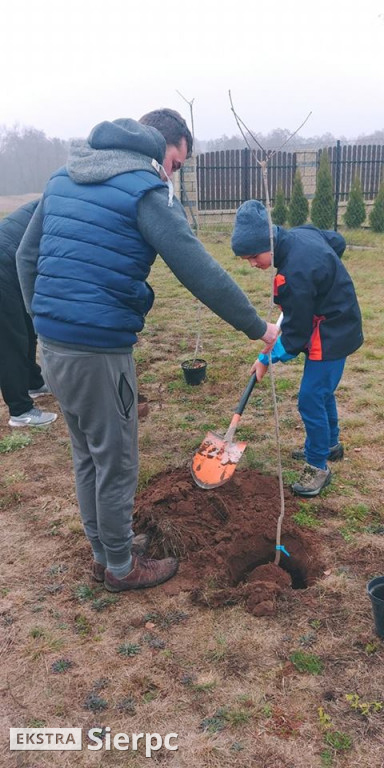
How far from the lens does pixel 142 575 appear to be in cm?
270

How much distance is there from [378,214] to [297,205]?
2.00 meters

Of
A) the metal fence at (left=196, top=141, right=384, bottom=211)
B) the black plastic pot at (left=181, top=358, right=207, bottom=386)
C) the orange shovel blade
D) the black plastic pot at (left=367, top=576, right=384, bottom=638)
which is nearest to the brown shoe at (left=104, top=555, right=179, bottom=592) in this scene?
the orange shovel blade

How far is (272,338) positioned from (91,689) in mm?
1609

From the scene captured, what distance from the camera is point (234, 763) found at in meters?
1.86

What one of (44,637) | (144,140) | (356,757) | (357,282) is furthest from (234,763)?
(357,282)

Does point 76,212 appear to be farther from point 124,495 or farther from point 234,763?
point 234,763

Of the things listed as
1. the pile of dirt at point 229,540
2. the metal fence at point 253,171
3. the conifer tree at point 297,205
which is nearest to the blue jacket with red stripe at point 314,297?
the pile of dirt at point 229,540

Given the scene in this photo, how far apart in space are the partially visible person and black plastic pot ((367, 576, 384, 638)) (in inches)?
120

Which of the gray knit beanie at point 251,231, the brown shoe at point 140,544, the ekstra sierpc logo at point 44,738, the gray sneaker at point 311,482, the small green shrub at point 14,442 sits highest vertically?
the gray knit beanie at point 251,231

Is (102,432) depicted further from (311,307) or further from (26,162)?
(26,162)

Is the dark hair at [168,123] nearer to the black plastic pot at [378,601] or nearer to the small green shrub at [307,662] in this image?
the black plastic pot at [378,601]

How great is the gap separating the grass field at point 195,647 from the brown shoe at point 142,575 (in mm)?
52

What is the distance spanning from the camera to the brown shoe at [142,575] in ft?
8.77

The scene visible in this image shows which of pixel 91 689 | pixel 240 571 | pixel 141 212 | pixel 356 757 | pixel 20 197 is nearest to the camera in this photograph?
pixel 356 757
